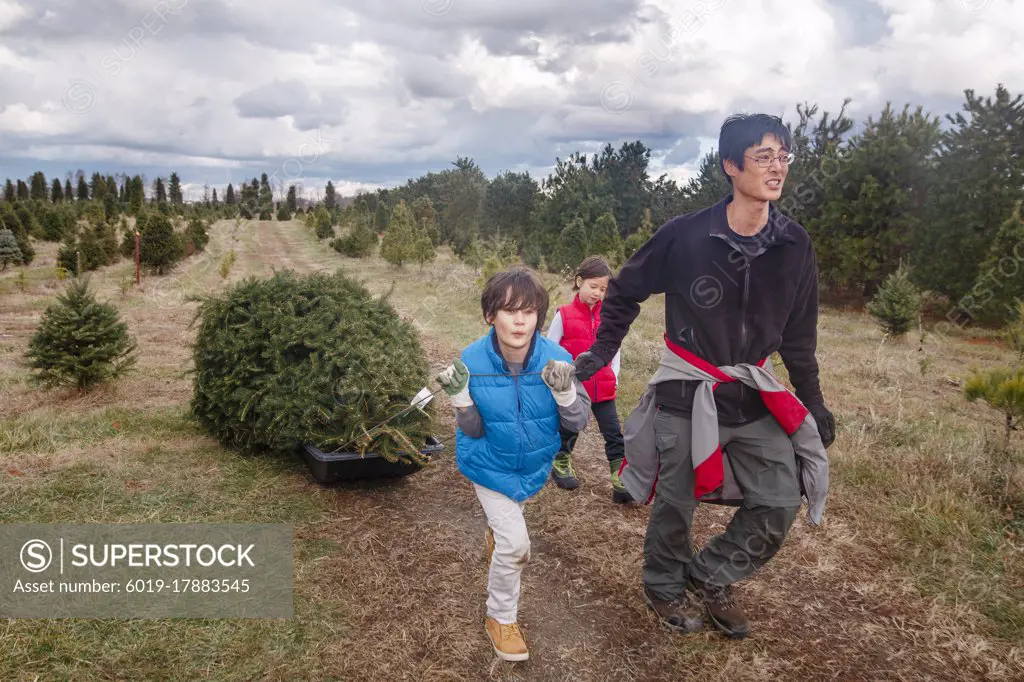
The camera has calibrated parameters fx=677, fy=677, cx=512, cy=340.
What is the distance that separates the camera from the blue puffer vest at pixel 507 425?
267 cm

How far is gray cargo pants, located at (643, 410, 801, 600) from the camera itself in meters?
2.65

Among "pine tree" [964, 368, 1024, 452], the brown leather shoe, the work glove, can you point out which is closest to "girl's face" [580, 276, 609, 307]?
the work glove

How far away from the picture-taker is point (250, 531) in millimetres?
3562

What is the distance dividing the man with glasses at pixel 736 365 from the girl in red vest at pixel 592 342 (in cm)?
143

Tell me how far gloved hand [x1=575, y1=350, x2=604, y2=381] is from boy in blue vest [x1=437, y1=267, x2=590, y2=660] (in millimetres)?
59

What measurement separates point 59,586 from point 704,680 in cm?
273

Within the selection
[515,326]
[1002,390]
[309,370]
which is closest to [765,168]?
[515,326]

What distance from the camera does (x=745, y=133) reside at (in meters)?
2.57

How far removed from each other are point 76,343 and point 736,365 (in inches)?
226

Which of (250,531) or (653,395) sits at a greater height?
(653,395)

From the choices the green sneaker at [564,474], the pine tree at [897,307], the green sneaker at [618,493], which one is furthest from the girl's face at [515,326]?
the pine tree at [897,307]

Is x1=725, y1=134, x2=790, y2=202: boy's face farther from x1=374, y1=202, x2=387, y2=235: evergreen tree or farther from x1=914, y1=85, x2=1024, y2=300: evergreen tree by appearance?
x1=374, y1=202, x2=387, y2=235: evergreen tree

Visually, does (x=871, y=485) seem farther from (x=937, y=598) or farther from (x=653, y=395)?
(x=653, y=395)

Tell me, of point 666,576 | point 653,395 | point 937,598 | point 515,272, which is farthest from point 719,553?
point 515,272
